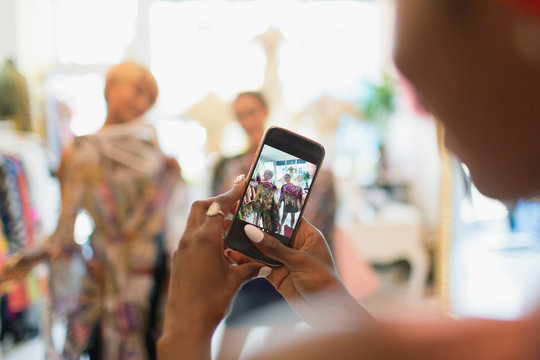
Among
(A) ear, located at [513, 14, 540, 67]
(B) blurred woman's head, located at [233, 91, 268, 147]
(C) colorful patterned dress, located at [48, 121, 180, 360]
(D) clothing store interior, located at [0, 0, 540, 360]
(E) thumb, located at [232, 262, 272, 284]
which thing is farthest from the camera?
(B) blurred woman's head, located at [233, 91, 268, 147]

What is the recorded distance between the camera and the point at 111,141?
857 millimetres

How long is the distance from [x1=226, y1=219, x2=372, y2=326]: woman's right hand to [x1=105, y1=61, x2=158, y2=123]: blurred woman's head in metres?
0.65

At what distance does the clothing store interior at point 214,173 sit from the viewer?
0.42 m

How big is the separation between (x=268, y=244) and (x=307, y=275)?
0.04 metres

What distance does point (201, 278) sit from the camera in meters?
0.29

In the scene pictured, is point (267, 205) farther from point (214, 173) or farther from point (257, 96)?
point (257, 96)

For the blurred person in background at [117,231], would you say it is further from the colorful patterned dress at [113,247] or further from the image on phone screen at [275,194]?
the image on phone screen at [275,194]

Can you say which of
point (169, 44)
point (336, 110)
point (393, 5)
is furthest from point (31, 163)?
point (393, 5)

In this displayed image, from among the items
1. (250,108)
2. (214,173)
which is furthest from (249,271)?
(250,108)

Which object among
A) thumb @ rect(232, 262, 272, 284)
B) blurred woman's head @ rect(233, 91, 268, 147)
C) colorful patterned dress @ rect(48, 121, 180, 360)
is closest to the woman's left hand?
thumb @ rect(232, 262, 272, 284)

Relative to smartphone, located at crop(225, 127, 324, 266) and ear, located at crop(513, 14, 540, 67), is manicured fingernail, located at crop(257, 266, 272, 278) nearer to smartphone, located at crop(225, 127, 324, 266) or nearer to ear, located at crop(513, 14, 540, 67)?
smartphone, located at crop(225, 127, 324, 266)

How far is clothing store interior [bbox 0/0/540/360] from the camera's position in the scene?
1.39 feet

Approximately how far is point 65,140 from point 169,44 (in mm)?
703

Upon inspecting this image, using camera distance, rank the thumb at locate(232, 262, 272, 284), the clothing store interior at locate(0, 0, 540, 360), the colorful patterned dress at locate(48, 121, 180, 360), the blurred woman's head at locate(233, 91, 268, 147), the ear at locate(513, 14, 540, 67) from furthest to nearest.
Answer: the blurred woman's head at locate(233, 91, 268, 147) < the colorful patterned dress at locate(48, 121, 180, 360) < the clothing store interior at locate(0, 0, 540, 360) < the thumb at locate(232, 262, 272, 284) < the ear at locate(513, 14, 540, 67)
